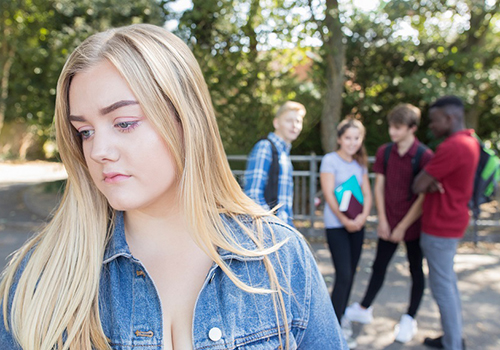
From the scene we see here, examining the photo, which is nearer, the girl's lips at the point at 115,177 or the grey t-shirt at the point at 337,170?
the girl's lips at the point at 115,177

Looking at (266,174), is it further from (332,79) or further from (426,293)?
(332,79)

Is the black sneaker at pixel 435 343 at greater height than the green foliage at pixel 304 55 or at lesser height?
lesser

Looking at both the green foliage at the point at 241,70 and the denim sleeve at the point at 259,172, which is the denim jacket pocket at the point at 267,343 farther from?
the green foliage at the point at 241,70

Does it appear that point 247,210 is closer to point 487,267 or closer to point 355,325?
point 355,325

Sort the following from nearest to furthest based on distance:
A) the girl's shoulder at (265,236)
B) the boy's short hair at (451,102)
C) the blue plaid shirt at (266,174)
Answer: the girl's shoulder at (265,236)
the boy's short hair at (451,102)
the blue plaid shirt at (266,174)

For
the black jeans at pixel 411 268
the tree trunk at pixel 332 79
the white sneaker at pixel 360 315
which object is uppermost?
the tree trunk at pixel 332 79

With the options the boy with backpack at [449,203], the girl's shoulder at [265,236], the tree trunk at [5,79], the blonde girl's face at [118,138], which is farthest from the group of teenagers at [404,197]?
the tree trunk at [5,79]

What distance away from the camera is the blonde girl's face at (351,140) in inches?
151

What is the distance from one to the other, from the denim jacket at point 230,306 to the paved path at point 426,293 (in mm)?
622

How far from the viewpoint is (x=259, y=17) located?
9141 millimetres

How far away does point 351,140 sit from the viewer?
3.84 metres

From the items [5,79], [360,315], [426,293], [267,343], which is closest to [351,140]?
[360,315]

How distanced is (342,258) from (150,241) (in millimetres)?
2690

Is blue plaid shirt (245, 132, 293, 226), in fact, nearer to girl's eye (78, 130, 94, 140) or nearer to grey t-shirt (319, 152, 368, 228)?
grey t-shirt (319, 152, 368, 228)
